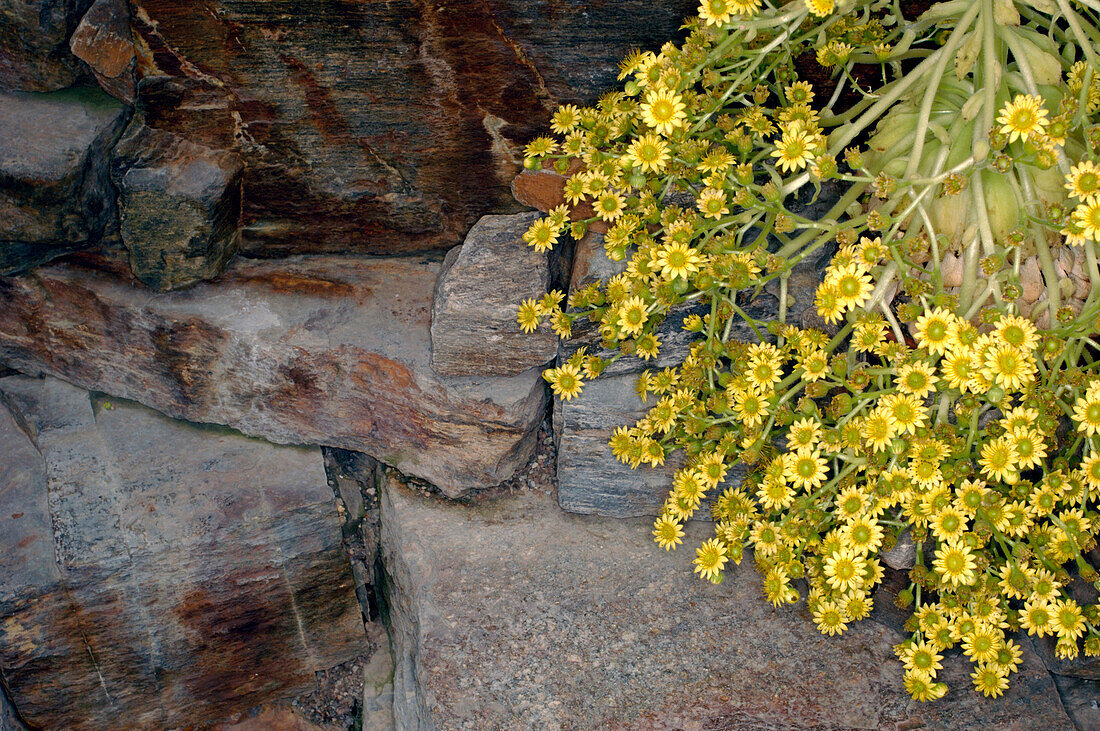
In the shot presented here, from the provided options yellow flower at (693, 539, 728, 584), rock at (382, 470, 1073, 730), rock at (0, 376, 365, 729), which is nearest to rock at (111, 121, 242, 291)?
rock at (0, 376, 365, 729)

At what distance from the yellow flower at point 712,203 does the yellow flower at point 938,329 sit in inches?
23.0

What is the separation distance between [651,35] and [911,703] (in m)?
2.05

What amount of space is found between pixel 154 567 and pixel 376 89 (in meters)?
1.75

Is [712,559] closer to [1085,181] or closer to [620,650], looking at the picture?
[620,650]

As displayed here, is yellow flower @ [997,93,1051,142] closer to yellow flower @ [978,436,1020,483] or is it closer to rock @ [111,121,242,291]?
yellow flower @ [978,436,1020,483]

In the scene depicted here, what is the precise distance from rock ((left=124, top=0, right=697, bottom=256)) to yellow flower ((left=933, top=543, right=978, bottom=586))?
1601mm

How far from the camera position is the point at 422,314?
2949 mm

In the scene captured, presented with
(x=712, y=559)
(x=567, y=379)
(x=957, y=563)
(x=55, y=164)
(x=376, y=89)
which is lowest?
(x=712, y=559)

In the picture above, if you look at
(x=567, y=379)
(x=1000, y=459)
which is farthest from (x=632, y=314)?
(x=1000, y=459)

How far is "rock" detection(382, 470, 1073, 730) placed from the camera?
2414mm

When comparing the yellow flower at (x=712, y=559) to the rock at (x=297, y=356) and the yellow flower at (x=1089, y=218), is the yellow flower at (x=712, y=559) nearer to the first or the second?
the rock at (x=297, y=356)

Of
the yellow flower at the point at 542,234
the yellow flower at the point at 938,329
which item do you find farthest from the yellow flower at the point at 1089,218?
the yellow flower at the point at 542,234

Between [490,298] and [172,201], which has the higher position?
[172,201]

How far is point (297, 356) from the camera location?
2.91 m
